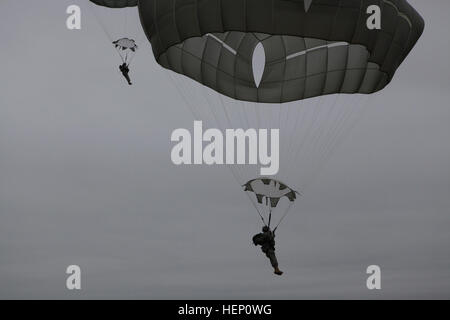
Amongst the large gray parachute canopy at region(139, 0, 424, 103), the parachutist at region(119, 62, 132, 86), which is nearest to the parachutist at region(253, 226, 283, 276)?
the large gray parachute canopy at region(139, 0, 424, 103)

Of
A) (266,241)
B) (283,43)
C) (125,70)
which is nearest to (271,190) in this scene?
(266,241)

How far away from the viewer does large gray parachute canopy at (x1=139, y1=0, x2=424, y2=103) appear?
72.1ft

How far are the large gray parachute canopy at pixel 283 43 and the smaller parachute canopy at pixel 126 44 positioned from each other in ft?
18.4

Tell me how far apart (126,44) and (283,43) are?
7.57 m

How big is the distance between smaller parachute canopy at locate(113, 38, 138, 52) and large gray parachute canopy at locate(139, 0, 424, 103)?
18.4 ft

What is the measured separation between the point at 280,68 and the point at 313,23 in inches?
135

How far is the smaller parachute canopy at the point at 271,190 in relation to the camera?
23.7m

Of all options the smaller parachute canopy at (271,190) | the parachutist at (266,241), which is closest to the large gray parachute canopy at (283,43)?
the smaller parachute canopy at (271,190)

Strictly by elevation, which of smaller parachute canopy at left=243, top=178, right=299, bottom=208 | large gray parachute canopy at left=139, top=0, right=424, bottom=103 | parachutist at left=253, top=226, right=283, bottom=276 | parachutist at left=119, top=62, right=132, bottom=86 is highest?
parachutist at left=119, top=62, right=132, bottom=86

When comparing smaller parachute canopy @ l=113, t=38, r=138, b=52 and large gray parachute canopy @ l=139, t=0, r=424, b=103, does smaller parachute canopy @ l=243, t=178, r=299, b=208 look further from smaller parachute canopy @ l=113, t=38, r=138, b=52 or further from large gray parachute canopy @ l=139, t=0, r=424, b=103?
smaller parachute canopy @ l=113, t=38, r=138, b=52

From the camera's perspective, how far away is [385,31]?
922 inches

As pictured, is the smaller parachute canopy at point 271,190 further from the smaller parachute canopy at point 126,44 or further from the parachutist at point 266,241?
the smaller parachute canopy at point 126,44
